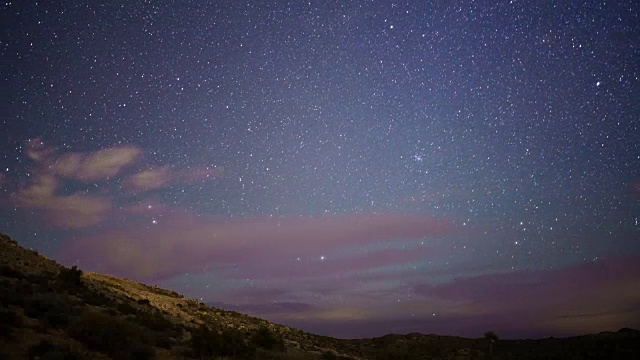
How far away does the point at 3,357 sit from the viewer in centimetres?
1012

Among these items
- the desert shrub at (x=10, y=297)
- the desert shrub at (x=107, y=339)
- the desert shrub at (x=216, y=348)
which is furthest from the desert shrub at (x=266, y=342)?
the desert shrub at (x=10, y=297)

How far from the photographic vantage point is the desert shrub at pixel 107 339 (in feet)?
41.8

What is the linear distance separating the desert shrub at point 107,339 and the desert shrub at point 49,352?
1548 mm

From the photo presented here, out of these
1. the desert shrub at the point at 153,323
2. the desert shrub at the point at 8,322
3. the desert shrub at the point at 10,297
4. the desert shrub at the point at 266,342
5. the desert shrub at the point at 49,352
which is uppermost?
the desert shrub at the point at 10,297

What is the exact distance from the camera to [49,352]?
10531mm

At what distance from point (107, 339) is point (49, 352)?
281cm

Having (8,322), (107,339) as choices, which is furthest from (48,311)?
(107,339)

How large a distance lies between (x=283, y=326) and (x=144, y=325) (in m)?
31.0

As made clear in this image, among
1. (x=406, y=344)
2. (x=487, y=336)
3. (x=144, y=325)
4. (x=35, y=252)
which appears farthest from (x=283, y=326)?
(x=144, y=325)

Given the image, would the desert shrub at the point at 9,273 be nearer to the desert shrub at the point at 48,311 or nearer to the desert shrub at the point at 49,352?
the desert shrub at the point at 48,311

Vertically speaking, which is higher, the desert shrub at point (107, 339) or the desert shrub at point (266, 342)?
the desert shrub at point (107, 339)

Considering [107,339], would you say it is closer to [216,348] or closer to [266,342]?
[216,348]

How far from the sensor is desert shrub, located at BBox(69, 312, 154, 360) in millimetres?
12734

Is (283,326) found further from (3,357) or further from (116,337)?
(3,357)
